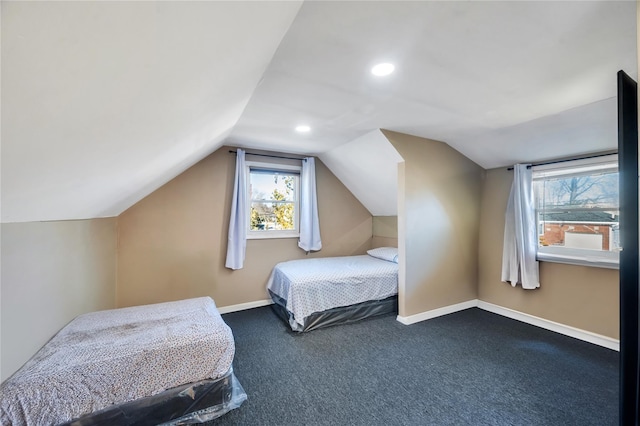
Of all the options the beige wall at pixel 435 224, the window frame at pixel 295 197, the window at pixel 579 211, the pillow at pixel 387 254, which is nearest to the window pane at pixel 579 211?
the window at pixel 579 211

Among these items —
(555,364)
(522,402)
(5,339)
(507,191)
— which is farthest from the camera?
(507,191)

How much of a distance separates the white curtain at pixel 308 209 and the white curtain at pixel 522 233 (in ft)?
8.45

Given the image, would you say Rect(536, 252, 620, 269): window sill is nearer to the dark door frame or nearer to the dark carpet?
the dark carpet

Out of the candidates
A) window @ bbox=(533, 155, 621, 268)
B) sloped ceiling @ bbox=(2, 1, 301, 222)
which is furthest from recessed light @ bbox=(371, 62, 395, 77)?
window @ bbox=(533, 155, 621, 268)

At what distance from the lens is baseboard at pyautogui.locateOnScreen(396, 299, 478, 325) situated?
313cm

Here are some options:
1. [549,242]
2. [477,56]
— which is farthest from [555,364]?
[477,56]

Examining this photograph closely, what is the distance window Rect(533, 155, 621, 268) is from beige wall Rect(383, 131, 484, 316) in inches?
29.1

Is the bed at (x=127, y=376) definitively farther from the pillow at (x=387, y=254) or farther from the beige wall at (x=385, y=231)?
the beige wall at (x=385, y=231)

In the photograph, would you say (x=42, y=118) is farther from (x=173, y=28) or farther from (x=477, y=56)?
(x=477, y=56)

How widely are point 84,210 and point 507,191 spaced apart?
4.52 m

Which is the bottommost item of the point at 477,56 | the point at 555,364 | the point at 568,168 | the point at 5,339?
the point at 555,364

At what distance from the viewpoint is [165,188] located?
3.19 metres

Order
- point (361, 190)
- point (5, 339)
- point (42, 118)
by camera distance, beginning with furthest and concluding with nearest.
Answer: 1. point (361, 190)
2. point (5, 339)
3. point (42, 118)

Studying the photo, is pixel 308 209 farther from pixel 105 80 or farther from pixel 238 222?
pixel 105 80
